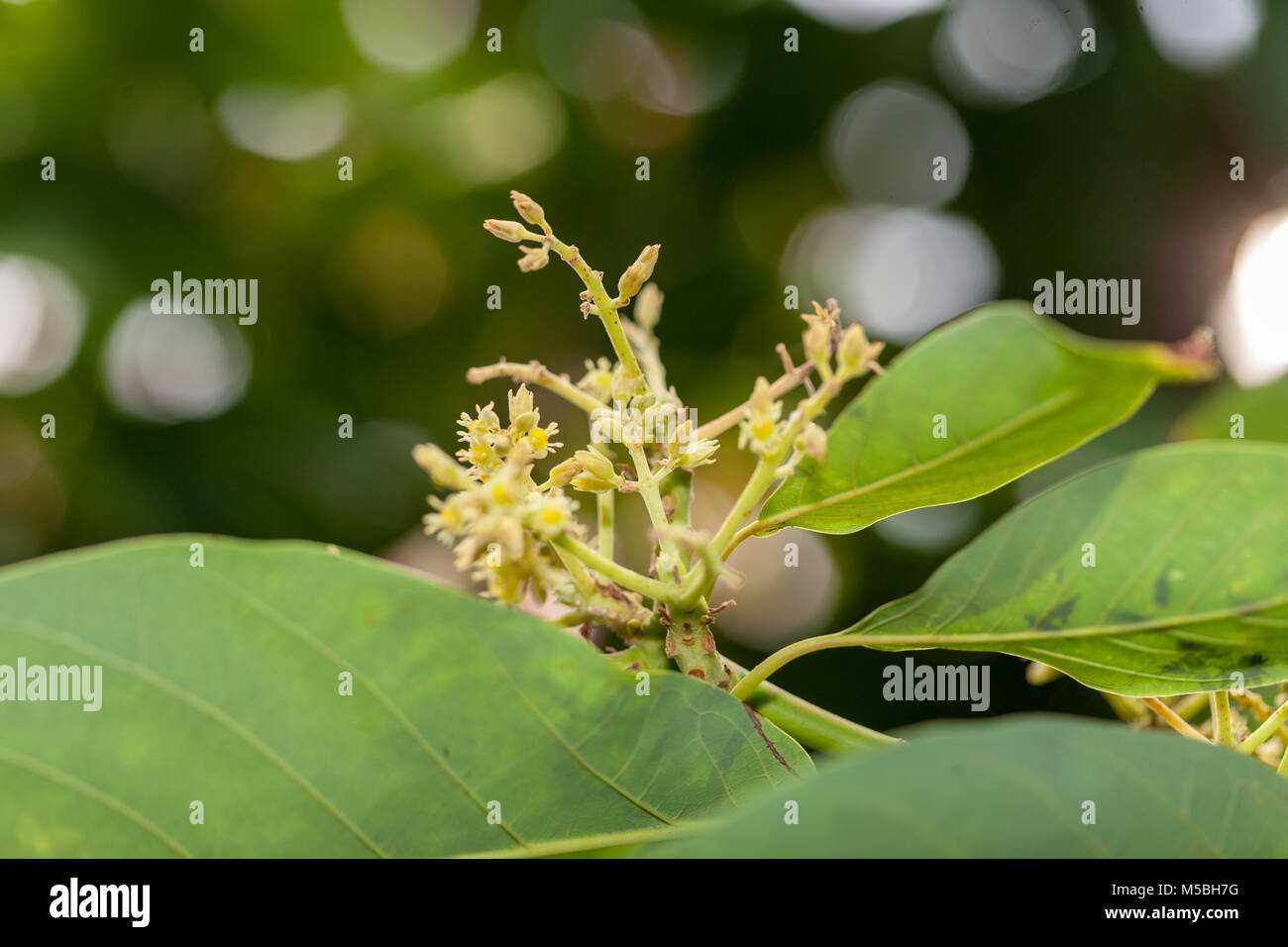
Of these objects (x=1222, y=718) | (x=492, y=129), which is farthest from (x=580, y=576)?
(x=492, y=129)

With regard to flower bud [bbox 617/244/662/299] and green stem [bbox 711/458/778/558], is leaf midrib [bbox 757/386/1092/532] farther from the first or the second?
flower bud [bbox 617/244/662/299]

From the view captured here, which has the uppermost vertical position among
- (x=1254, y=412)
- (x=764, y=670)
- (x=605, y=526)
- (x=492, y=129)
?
(x=492, y=129)

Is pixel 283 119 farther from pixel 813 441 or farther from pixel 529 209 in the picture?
pixel 813 441

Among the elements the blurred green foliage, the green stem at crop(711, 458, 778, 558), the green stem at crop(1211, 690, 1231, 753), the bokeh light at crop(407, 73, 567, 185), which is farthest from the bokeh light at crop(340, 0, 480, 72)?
the green stem at crop(1211, 690, 1231, 753)

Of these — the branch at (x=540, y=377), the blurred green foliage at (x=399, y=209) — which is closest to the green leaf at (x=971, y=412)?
the branch at (x=540, y=377)

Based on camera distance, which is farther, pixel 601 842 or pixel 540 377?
pixel 540 377
